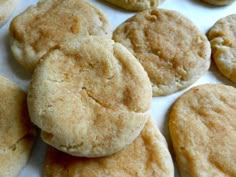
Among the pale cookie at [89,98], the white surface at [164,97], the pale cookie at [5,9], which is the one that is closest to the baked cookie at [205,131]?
the white surface at [164,97]

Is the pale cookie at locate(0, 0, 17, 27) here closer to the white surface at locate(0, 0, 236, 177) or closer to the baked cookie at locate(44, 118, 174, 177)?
the white surface at locate(0, 0, 236, 177)

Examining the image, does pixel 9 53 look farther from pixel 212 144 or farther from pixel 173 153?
pixel 212 144

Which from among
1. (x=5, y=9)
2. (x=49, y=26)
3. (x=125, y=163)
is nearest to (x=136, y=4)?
(x=49, y=26)

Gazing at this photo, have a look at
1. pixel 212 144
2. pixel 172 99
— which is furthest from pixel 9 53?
pixel 212 144

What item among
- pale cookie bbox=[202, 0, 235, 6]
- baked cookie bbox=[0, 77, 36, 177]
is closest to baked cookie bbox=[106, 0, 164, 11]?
pale cookie bbox=[202, 0, 235, 6]

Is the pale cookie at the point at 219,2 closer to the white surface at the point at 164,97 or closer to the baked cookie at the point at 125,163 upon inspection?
the white surface at the point at 164,97

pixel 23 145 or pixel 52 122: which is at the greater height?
pixel 52 122

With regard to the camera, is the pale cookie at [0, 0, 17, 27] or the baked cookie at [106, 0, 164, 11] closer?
the pale cookie at [0, 0, 17, 27]
